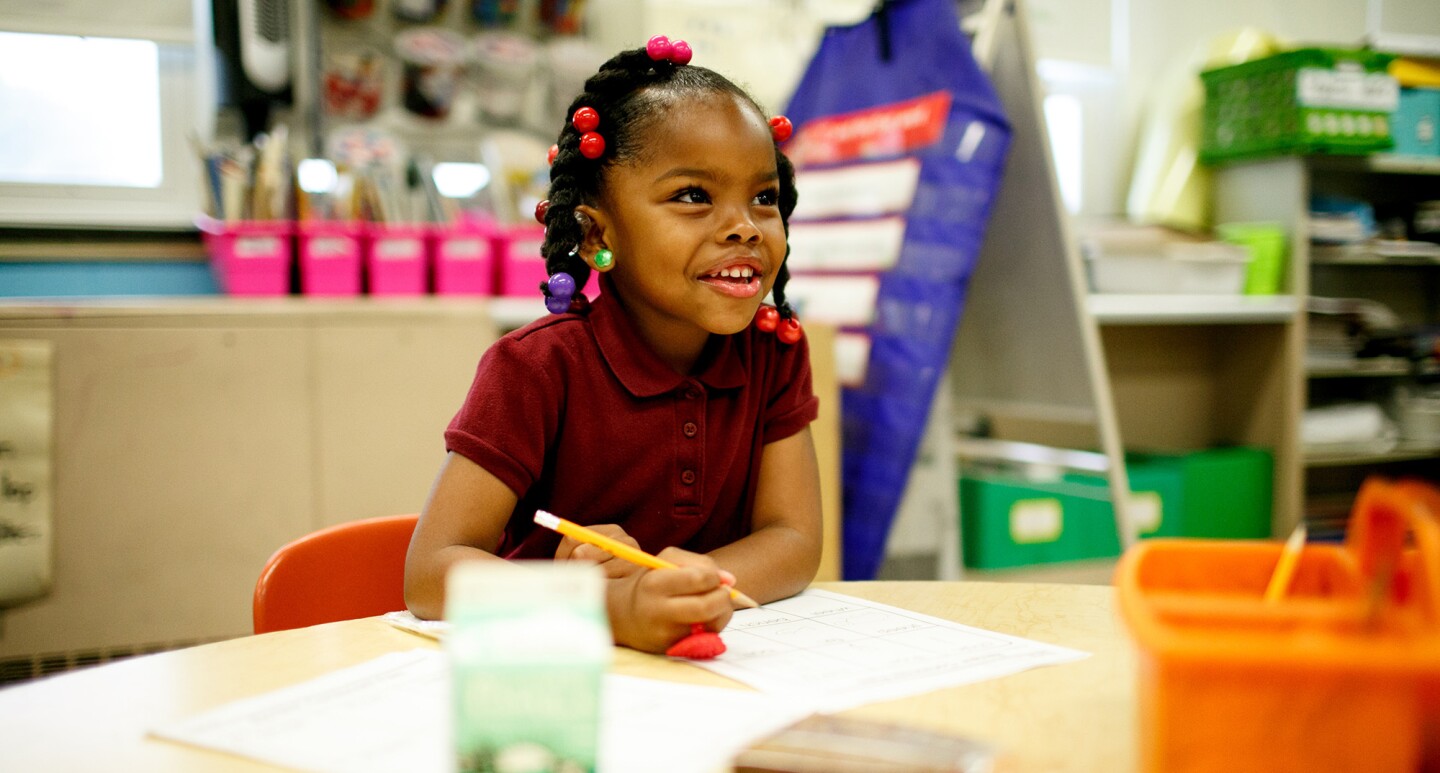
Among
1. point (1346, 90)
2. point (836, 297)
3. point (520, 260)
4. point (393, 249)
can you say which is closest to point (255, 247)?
point (393, 249)

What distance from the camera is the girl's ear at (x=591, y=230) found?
103 centimetres

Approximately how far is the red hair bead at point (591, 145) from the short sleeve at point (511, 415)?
20 cm

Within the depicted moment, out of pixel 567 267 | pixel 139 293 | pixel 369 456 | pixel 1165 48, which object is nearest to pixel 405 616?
pixel 567 267

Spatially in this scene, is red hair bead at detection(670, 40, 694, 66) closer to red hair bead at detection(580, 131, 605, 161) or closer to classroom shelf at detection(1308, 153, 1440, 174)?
red hair bead at detection(580, 131, 605, 161)

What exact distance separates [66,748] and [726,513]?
62 cm

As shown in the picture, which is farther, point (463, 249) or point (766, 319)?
point (463, 249)

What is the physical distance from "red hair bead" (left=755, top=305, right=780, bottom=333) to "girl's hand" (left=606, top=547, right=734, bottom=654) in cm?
43

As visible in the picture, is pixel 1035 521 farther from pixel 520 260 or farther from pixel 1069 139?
pixel 1069 139

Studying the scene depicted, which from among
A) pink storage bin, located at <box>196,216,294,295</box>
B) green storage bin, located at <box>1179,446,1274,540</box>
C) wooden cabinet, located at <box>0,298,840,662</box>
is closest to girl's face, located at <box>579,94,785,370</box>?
wooden cabinet, located at <box>0,298,840,662</box>

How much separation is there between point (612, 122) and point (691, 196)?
0.13 m

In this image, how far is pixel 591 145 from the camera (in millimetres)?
1002

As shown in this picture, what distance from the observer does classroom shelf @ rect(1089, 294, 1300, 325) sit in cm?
275

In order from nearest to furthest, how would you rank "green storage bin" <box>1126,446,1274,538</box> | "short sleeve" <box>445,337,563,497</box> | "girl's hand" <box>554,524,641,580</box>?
"girl's hand" <box>554,524,641,580</box> < "short sleeve" <box>445,337,563,497</box> < "green storage bin" <box>1126,446,1274,538</box>

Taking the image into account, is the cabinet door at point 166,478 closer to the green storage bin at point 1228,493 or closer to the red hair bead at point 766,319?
the red hair bead at point 766,319
